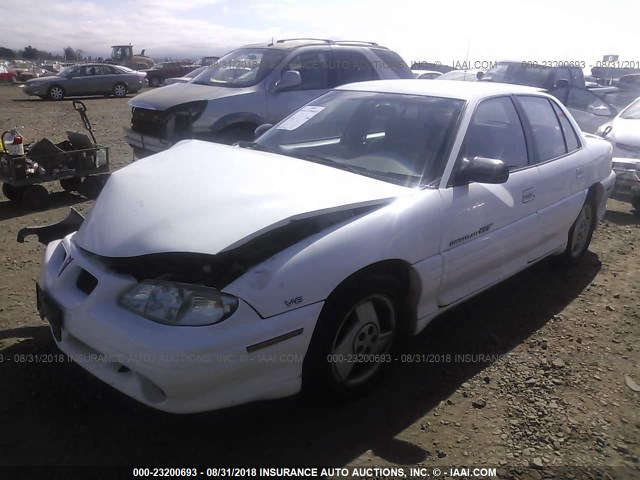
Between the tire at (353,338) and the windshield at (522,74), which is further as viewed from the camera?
the windshield at (522,74)

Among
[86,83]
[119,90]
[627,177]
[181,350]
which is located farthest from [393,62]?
[119,90]

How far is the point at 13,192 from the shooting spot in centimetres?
630

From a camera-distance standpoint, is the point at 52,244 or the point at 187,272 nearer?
the point at 187,272

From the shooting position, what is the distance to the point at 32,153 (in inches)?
244

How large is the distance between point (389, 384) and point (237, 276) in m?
1.27

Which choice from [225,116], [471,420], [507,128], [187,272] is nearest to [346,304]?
[187,272]

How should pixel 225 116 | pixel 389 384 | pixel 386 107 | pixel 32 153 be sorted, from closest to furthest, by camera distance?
pixel 389 384 → pixel 386 107 → pixel 32 153 → pixel 225 116

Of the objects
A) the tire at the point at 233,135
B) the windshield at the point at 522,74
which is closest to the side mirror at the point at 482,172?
the tire at the point at 233,135

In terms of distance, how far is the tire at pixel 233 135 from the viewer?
6707 millimetres

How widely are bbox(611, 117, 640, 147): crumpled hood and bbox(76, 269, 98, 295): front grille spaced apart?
24.1 ft

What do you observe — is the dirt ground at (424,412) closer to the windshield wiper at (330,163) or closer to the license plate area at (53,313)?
the license plate area at (53,313)

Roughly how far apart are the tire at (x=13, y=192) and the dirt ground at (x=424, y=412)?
258 cm

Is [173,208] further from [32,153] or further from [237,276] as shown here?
[32,153]

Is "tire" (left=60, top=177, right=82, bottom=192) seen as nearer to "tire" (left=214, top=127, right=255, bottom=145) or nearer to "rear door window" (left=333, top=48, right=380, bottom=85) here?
"tire" (left=214, top=127, right=255, bottom=145)
